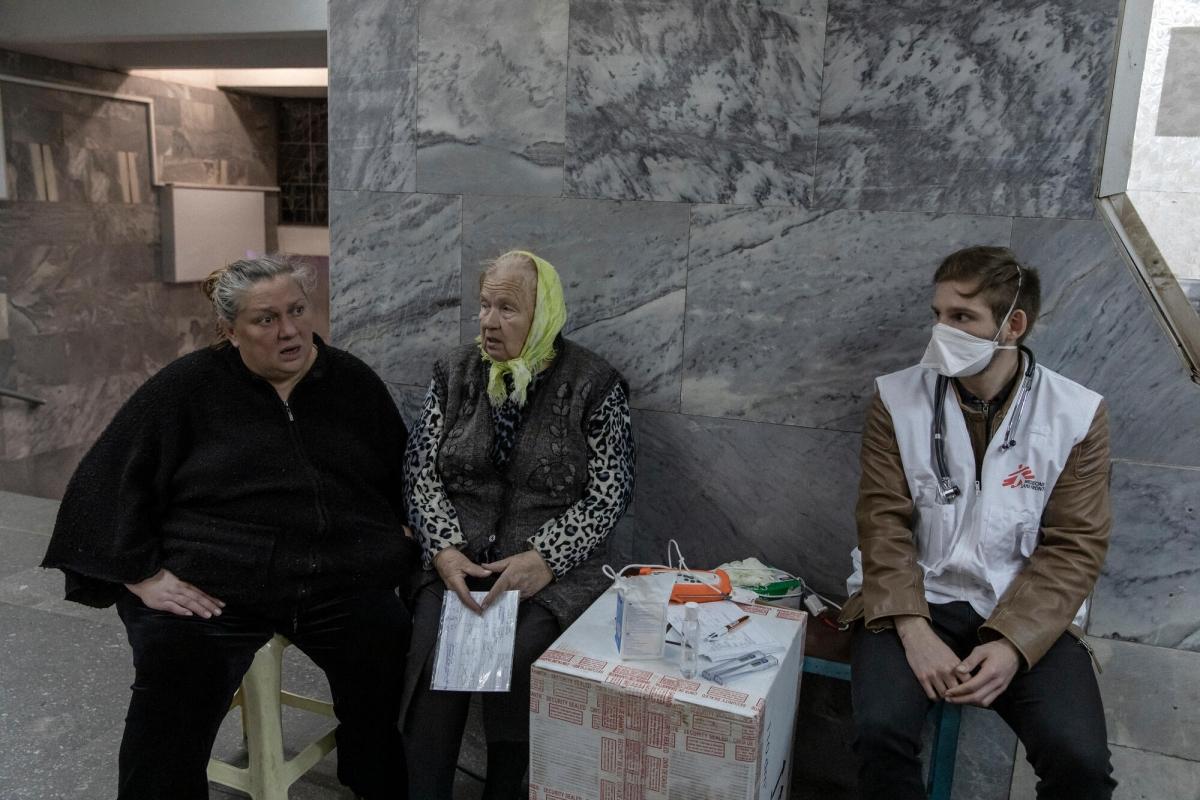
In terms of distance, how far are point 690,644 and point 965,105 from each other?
1646 millimetres

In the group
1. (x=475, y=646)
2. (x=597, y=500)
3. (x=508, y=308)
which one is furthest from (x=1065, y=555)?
(x=508, y=308)

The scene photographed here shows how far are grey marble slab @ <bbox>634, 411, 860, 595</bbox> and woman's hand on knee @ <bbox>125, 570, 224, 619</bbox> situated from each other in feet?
4.37

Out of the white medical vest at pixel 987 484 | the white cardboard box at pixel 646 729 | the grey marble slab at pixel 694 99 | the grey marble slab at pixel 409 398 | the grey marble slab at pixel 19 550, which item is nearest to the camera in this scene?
the white cardboard box at pixel 646 729

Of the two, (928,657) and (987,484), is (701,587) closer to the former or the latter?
(928,657)

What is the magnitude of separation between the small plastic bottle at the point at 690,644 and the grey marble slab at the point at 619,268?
3.32 feet

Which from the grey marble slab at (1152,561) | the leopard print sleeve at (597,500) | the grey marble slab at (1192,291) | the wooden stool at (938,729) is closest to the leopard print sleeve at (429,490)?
the leopard print sleeve at (597,500)

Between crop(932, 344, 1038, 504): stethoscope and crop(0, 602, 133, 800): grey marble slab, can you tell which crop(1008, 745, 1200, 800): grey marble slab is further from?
crop(0, 602, 133, 800): grey marble slab

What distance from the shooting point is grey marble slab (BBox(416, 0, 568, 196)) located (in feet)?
9.49

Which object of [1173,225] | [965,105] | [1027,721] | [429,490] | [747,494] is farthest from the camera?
[747,494]

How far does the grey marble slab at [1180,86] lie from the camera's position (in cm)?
258

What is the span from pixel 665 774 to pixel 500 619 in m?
0.62

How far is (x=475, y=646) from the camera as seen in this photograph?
7.48ft

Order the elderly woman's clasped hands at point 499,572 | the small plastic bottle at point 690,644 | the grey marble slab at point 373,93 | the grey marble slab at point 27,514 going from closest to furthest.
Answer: the small plastic bottle at point 690,644
the elderly woman's clasped hands at point 499,572
the grey marble slab at point 373,93
the grey marble slab at point 27,514

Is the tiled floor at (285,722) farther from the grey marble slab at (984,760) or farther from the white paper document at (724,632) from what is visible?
the white paper document at (724,632)
